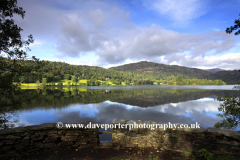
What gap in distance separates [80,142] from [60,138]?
92 centimetres

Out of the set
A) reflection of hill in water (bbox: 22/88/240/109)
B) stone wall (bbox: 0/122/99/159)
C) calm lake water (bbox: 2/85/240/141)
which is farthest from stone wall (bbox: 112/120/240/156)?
reflection of hill in water (bbox: 22/88/240/109)

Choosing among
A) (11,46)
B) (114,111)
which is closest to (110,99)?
(114,111)

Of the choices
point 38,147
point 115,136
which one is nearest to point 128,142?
point 115,136

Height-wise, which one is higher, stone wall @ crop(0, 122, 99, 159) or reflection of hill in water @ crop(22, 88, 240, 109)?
stone wall @ crop(0, 122, 99, 159)

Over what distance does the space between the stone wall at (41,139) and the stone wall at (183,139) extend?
1.36 metres

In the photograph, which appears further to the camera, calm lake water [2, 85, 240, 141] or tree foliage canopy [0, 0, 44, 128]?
calm lake water [2, 85, 240, 141]

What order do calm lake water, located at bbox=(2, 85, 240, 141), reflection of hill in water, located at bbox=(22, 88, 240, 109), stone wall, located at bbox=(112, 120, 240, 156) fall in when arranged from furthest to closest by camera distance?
reflection of hill in water, located at bbox=(22, 88, 240, 109) < calm lake water, located at bbox=(2, 85, 240, 141) < stone wall, located at bbox=(112, 120, 240, 156)

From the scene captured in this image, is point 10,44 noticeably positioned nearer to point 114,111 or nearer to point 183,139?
point 183,139

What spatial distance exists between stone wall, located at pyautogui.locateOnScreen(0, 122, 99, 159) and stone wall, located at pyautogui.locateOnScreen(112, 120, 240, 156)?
53.5 inches

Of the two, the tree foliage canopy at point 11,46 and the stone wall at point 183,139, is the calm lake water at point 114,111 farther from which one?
the stone wall at point 183,139

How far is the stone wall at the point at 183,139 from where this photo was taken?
4.40 meters

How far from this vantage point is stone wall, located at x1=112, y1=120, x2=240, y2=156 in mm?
4398

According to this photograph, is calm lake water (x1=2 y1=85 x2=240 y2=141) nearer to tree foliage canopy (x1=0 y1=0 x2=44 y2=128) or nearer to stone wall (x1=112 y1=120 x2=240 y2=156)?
tree foliage canopy (x1=0 y1=0 x2=44 y2=128)

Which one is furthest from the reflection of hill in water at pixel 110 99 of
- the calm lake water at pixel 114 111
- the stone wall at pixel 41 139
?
the stone wall at pixel 41 139
